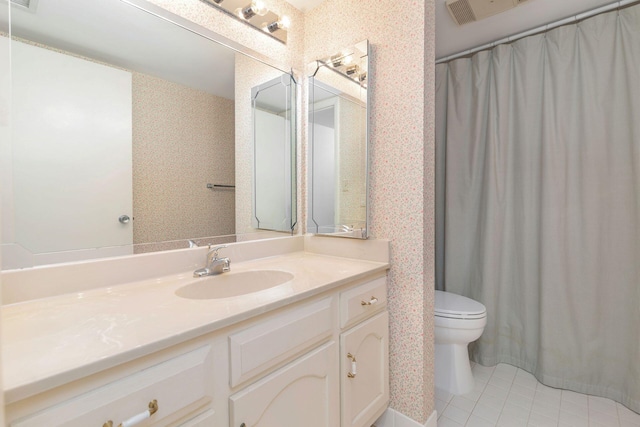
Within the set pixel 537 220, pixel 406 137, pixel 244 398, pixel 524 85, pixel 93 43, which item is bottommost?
pixel 244 398

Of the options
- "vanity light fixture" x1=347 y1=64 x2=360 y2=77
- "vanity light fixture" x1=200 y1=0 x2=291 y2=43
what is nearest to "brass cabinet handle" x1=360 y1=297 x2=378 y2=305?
"vanity light fixture" x1=347 y1=64 x2=360 y2=77

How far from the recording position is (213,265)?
1.22 meters

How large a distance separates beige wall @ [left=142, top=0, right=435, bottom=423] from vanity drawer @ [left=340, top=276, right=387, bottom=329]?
0.10 m

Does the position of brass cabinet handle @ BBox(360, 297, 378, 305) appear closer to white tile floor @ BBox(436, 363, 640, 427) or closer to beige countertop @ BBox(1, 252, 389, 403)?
beige countertop @ BBox(1, 252, 389, 403)

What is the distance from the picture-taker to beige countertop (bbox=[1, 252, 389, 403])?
54 centimetres

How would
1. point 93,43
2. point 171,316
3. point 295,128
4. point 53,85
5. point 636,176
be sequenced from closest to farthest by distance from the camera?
point 171,316
point 53,85
point 93,43
point 636,176
point 295,128

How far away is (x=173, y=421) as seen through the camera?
677mm

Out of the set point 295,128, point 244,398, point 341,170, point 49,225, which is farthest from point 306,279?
point 295,128

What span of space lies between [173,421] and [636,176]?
2.34 m

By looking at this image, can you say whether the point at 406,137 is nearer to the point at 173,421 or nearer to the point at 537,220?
the point at 537,220

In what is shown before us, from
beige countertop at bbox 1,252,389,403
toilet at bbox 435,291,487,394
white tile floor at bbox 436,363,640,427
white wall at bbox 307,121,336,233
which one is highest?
white wall at bbox 307,121,336,233

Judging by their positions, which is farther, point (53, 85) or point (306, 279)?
point (306, 279)

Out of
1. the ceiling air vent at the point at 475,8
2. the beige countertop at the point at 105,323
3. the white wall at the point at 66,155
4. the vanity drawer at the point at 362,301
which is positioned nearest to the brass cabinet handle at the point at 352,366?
the vanity drawer at the point at 362,301

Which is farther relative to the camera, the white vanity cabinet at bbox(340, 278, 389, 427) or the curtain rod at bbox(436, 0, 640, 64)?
the curtain rod at bbox(436, 0, 640, 64)
